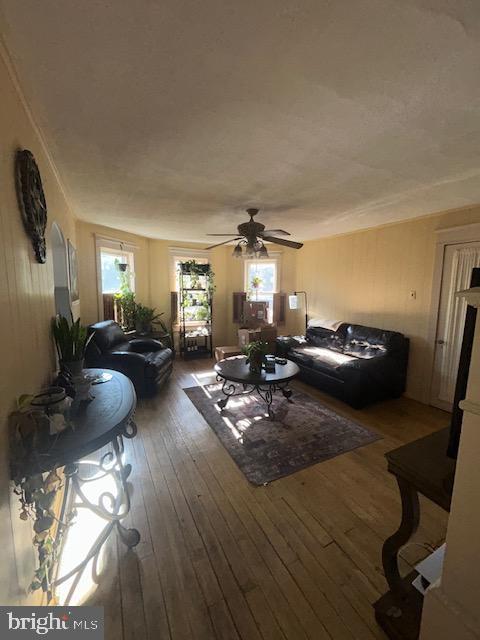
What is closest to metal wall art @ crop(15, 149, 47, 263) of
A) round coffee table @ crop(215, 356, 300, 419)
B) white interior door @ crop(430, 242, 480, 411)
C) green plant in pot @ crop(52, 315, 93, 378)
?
green plant in pot @ crop(52, 315, 93, 378)

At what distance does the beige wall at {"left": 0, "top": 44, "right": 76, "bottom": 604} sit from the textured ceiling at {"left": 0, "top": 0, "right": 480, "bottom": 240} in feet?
0.73

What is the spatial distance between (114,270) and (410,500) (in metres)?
4.88

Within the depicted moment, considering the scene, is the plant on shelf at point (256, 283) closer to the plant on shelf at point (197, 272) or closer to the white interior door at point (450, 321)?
the plant on shelf at point (197, 272)

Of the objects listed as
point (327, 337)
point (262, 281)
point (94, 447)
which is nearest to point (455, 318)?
point (327, 337)

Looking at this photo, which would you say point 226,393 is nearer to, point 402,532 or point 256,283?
point 402,532

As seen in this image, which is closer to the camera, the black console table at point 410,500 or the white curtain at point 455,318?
the black console table at point 410,500

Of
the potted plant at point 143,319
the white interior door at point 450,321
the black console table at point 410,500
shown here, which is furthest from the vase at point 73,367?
the white interior door at point 450,321

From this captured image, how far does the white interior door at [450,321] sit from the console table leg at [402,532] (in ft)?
8.68

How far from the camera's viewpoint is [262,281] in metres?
6.03

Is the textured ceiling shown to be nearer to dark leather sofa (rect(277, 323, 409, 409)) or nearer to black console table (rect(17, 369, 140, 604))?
black console table (rect(17, 369, 140, 604))

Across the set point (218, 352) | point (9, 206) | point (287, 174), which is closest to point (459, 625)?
point (9, 206)

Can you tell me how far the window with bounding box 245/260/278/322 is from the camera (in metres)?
5.99

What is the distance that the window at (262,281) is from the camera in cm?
599

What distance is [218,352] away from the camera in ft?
17.0
